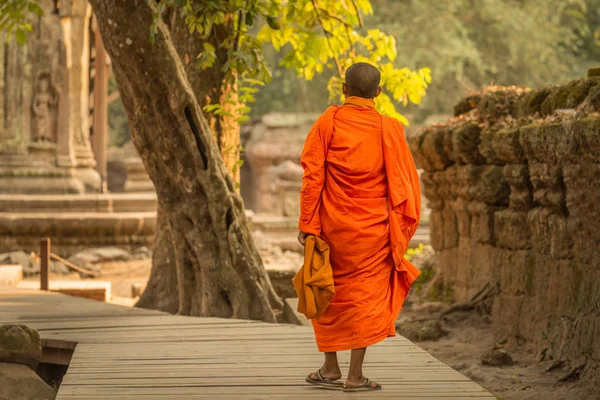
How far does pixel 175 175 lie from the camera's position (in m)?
7.89

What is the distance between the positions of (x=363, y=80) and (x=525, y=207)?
11.5 ft

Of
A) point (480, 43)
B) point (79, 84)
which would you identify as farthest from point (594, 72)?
point (480, 43)

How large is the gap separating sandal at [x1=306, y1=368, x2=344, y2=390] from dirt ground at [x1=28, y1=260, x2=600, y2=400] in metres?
1.87

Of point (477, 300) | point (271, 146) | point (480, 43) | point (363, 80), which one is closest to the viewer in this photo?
point (363, 80)

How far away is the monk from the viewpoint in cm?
498

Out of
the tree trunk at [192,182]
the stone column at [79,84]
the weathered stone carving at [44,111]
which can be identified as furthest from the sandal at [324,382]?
the weathered stone carving at [44,111]

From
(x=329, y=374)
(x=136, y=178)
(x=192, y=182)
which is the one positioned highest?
(x=192, y=182)

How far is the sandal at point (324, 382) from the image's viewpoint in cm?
506

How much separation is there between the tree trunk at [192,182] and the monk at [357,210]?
108 inches

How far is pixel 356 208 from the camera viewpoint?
4.99 metres

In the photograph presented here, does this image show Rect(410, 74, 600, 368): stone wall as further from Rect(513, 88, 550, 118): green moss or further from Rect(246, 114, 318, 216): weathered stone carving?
Rect(246, 114, 318, 216): weathered stone carving

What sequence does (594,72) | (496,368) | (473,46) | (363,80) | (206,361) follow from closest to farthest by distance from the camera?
(363,80) → (206,361) → (496,368) → (594,72) → (473,46)

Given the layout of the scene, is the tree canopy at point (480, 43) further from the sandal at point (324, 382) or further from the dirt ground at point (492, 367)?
the sandal at point (324, 382)

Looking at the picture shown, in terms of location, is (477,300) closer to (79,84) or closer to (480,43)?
(79,84)
